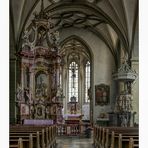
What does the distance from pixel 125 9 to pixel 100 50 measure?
7.98m

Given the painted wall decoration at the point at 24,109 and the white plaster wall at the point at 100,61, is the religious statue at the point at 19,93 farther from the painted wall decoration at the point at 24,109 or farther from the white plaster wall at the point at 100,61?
the white plaster wall at the point at 100,61

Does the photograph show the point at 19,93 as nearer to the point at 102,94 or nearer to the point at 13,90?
the point at 13,90

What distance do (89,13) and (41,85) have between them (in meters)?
6.13

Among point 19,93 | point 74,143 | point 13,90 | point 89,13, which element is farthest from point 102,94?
point 74,143

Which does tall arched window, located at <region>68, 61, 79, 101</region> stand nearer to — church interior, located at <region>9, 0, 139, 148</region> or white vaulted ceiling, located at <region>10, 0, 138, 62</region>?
church interior, located at <region>9, 0, 139, 148</region>

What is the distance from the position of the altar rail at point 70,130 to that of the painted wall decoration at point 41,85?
2451 mm

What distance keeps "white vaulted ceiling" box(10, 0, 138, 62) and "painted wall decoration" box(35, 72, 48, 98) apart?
8.38 ft

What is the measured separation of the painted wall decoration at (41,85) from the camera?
21797 millimetres

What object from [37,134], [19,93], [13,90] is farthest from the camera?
[13,90]

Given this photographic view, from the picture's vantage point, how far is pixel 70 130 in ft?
77.6

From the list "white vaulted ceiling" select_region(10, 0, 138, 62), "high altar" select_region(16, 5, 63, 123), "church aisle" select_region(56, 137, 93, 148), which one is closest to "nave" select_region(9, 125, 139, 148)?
"church aisle" select_region(56, 137, 93, 148)
